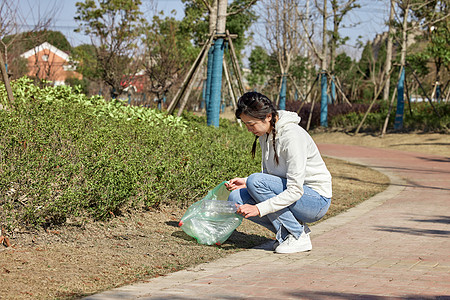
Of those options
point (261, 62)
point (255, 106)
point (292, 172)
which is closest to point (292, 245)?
point (292, 172)

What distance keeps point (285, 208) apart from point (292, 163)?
41 cm

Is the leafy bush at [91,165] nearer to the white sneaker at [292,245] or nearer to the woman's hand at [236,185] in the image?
the woman's hand at [236,185]

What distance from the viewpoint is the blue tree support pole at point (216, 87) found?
436 inches

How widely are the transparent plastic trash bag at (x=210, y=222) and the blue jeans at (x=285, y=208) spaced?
15 centimetres

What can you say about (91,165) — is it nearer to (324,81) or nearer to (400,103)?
(400,103)

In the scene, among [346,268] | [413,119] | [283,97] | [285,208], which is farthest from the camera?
[283,97]

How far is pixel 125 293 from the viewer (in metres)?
3.21

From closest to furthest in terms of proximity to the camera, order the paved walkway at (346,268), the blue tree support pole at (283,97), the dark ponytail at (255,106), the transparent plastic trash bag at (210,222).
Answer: the paved walkway at (346,268)
the dark ponytail at (255,106)
the transparent plastic trash bag at (210,222)
the blue tree support pole at (283,97)

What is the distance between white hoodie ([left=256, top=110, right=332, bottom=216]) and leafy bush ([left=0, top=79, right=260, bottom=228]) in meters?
1.37

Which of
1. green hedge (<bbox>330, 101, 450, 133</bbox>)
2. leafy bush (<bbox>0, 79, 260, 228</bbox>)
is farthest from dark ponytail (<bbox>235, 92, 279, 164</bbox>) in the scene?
green hedge (<bbox>330, 101, 450, 133</bbox>)

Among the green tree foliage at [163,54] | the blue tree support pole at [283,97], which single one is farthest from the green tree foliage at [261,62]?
the blue tree support pole at [283,97]

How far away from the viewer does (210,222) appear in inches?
183

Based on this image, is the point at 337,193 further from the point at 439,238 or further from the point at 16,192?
the point at 16,192

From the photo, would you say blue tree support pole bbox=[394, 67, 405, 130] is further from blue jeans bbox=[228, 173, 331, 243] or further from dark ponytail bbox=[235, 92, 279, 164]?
dark ponytail bbox=[235, 92, 279, 164]
